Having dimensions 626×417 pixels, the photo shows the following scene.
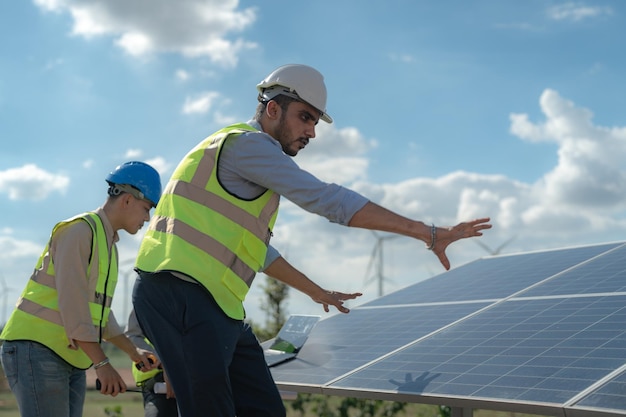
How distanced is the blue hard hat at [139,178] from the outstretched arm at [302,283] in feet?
3.01

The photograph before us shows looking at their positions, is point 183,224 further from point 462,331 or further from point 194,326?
point 462,331

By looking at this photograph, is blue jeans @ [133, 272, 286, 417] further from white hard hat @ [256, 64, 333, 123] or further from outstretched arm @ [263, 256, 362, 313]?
outstretched arm @ [263, 256, 362, 313]

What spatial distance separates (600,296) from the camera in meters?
5.88

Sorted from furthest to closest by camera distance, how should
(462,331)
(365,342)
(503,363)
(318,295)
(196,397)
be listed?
(365,342) < (462,331) < (318,295) < (503,363) < (196,397)

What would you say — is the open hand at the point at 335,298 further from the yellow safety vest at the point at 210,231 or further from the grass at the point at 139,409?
the grass at the point at 139,409

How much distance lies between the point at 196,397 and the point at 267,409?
2.08ft

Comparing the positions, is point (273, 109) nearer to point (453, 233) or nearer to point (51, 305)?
point (453, 233)

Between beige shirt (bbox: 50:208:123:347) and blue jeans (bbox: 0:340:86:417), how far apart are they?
0.20 m

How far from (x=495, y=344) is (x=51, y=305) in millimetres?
2773

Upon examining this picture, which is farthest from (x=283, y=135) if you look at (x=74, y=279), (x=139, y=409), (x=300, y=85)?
(x=139, y=409)

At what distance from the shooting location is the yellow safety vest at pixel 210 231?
389 centimetres

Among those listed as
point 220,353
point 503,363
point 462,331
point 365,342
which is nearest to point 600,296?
point 462,331

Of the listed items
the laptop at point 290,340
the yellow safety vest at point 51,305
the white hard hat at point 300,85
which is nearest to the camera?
the white hard hat at point 300,85

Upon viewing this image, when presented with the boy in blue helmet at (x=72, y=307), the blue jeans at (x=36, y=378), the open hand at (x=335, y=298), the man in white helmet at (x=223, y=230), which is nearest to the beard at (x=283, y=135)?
the man in white helmet at (x=223, y=230)
